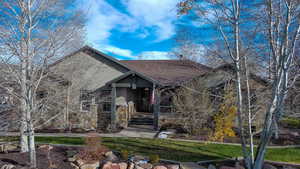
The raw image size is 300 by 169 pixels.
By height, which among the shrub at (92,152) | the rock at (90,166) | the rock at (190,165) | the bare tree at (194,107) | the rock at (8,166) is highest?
the bare tree at (194,107)

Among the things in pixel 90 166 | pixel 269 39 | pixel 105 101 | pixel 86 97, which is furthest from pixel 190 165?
pixel 86 97

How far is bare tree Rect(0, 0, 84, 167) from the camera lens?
5047 millimetres

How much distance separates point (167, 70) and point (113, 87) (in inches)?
215

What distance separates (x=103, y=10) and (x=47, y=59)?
117 inches

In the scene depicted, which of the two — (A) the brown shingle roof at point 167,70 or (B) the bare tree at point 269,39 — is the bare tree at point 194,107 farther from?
(B) the bare tree at point 269,39

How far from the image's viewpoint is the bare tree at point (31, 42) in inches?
199

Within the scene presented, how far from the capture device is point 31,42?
5.41 meters

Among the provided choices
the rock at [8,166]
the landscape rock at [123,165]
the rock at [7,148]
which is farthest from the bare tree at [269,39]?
the rock at [7,148]

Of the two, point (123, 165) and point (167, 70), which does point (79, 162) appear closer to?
point (123, 165)

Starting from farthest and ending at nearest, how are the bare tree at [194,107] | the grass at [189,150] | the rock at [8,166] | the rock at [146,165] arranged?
the bare tree at [194,107]
the grass at [189,150]
the rock at [146,165]
the rock at [8,166]

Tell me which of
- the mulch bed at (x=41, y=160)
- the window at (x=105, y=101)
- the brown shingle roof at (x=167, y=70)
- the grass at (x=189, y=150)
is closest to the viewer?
the mulch bed at (x=41, y=160)

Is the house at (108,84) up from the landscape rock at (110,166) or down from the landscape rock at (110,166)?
up

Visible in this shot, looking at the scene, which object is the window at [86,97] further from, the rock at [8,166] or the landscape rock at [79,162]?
the rock at [8,166]

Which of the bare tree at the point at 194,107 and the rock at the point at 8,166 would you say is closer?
the rock at the point at 8,166
